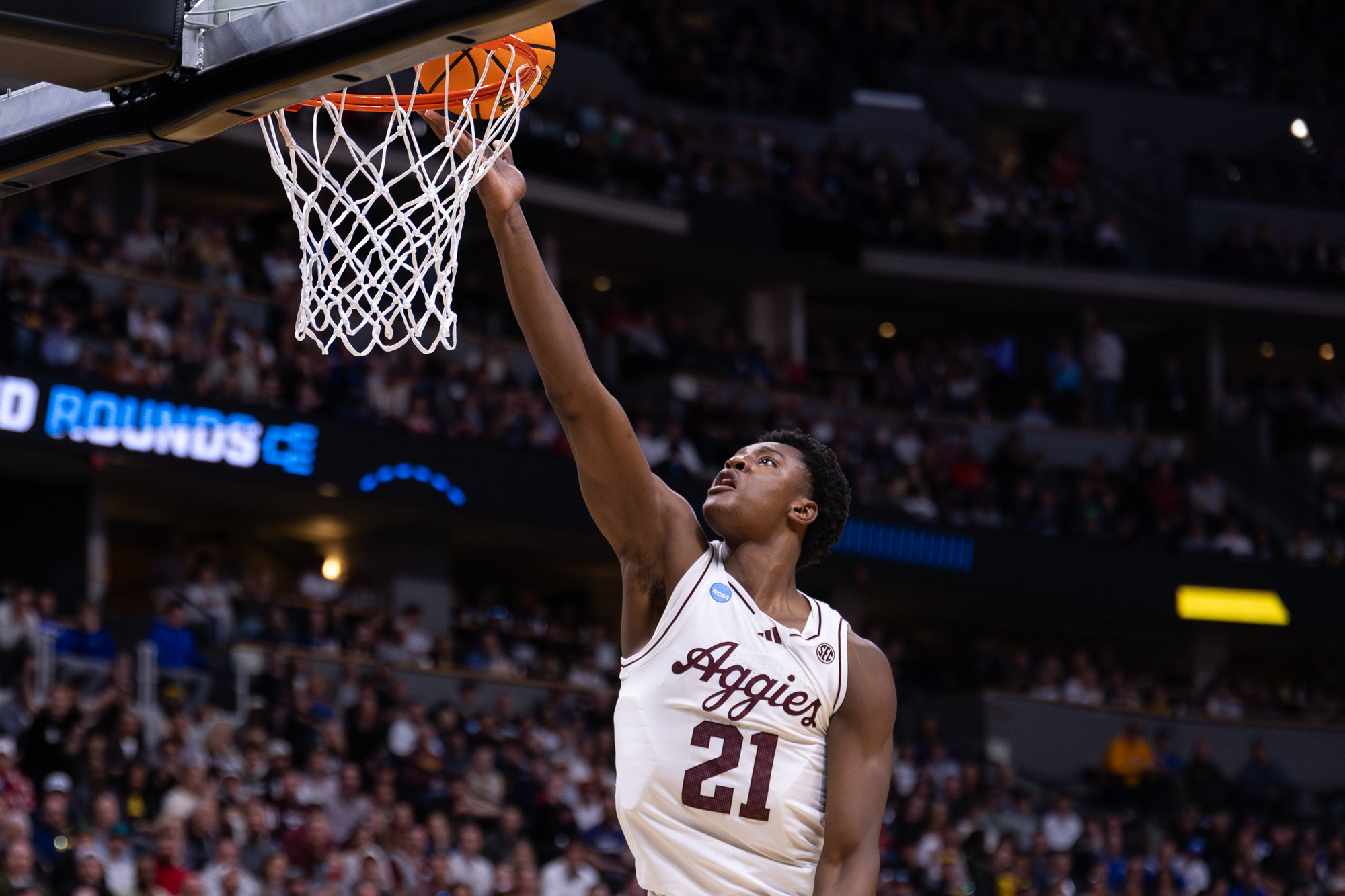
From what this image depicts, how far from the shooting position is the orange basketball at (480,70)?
4.08 m

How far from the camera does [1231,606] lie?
22.7 meters

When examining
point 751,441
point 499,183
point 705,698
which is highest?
point 751,441

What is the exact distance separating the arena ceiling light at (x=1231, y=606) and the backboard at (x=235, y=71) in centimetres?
1998

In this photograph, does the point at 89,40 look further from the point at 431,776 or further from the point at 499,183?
the point at 431,776

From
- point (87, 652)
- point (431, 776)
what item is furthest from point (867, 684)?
point (87, 652)

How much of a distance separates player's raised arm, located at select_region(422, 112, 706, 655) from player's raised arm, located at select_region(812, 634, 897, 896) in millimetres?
455

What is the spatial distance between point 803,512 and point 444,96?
1237mm

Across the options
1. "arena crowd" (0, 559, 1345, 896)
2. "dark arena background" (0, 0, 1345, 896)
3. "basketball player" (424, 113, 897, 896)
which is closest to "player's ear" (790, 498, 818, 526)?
"basketball player" (424, 113, 897, 896)

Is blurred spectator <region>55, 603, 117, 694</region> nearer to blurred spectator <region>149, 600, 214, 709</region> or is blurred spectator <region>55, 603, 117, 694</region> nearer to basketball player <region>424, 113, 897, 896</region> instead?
blurred spectator <region>149, 600, 214, 709</region>

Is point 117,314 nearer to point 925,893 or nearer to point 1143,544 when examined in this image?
point 925,893

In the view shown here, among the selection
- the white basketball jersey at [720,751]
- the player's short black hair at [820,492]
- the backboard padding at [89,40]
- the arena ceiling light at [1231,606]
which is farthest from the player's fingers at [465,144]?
the arena ceiling light at [1231,606]

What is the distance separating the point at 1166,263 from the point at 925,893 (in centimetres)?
1359

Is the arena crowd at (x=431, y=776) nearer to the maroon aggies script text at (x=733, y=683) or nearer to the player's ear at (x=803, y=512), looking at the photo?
the player's ear at (x=803, y=512)

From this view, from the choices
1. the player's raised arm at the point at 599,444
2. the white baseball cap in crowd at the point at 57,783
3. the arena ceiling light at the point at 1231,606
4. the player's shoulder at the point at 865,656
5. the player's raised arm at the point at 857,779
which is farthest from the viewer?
the arena ceiling light at the point at 1231,606
